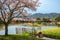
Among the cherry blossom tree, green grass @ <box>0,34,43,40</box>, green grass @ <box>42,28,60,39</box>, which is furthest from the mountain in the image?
green grass @ <box>0,34,43,40</box>

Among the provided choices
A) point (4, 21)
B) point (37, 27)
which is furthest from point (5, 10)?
point (37, 27)

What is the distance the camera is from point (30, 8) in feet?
22.9

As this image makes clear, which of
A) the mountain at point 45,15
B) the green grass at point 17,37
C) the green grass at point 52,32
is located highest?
the mountain at point 45,15

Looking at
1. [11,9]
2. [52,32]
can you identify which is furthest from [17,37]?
[52,32]

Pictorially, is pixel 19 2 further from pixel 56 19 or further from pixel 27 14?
pixel 56 19

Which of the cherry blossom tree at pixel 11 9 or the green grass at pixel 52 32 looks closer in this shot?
the green grass at pixel 52 32

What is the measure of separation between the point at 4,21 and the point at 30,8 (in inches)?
21.7

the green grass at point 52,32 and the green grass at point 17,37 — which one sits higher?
the green grass at point 52,32

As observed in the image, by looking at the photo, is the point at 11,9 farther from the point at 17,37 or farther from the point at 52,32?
the point at 52,32

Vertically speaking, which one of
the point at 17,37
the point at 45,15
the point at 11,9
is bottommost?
the point at 17,37

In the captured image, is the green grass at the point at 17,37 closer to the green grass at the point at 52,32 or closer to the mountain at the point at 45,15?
the green grass at the point at 52,32

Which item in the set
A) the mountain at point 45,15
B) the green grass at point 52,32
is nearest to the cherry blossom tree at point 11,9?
the mountain at point 45,15

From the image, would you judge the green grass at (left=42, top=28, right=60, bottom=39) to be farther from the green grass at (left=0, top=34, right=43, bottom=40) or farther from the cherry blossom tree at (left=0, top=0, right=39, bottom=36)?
the cherry blossom tree at (left=0, top=0, right=39, bottom=36)

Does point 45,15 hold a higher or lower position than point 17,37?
higher
